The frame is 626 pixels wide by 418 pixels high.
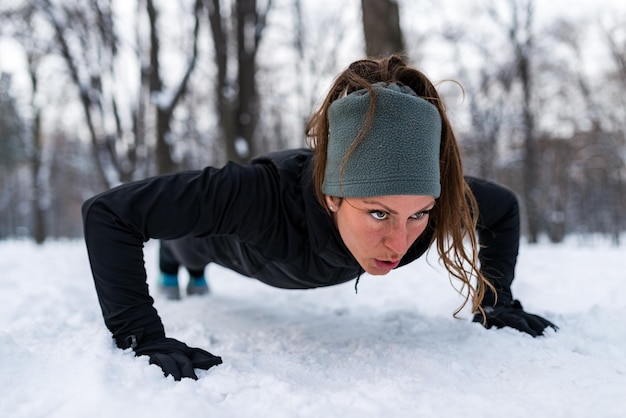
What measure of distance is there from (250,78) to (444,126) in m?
6.48

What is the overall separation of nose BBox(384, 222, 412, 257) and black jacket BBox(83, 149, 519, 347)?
0.32 m

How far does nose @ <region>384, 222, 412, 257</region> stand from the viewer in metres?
1.50

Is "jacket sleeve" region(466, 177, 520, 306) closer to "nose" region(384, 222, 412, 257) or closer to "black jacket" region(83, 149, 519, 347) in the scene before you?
"black jacket" region(83, 149, 519, 347)

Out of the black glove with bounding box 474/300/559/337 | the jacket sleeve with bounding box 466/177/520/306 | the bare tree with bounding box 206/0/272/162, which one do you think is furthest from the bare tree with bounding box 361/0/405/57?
the black glove with bounding box 474/300/559/337

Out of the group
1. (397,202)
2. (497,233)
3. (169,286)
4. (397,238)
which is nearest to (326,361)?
(397,238)

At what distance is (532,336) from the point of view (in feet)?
5.89

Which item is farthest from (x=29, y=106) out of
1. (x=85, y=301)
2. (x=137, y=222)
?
(x=137, y=222)

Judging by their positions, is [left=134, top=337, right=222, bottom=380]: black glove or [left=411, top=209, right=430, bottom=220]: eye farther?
[left=411, top=209, right=430, bottom=220]: eye

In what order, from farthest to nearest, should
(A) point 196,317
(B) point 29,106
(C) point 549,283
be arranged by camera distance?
(B) point 29,106, (C) point 549,283, (A) point 196,317

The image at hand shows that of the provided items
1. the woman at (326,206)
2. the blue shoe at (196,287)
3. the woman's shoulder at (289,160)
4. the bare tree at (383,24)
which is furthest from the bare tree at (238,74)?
the woman at (326,206)

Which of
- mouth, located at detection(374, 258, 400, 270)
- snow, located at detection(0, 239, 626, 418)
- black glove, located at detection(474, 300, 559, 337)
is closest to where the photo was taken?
snow, located at detection(0, 239, 626, 418)

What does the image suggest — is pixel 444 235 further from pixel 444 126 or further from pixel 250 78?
pixel 250 78

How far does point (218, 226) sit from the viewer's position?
1764 mm

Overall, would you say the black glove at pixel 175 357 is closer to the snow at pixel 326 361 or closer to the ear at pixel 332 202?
the snow at pixel 326 361
